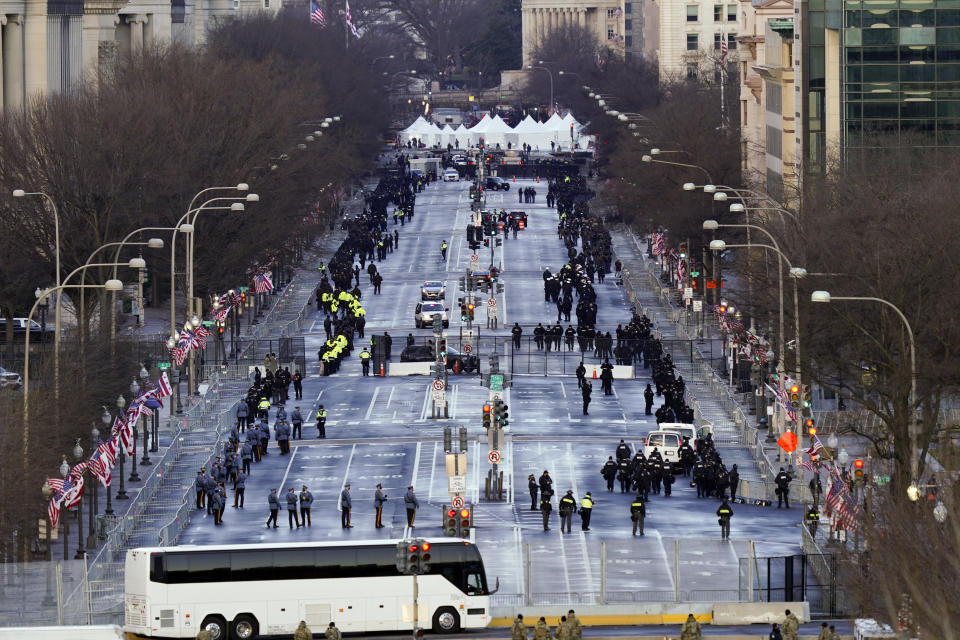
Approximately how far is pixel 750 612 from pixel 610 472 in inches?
618

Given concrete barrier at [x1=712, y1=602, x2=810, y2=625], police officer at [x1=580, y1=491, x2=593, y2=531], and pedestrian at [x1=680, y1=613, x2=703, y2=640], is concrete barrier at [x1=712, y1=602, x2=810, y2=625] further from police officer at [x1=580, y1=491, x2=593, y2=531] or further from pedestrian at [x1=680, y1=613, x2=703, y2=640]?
police officer at [x1=580, y1=491, x2=593, y2=531]

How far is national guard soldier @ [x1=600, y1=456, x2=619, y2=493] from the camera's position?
6675 cm

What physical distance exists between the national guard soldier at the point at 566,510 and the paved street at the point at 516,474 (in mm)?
337

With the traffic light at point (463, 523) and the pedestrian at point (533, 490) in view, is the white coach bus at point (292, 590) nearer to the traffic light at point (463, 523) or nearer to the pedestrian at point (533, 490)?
the traffic light at point (463, 523)

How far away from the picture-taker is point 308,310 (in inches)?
4338

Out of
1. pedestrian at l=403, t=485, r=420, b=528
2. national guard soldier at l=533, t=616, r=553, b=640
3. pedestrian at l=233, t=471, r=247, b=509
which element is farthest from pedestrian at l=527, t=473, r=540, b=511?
national guard soldier at l=533, t=616, r=553, b=640

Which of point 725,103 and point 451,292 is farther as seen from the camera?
point 725,103

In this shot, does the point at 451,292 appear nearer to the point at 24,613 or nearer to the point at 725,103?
the point at 725,103

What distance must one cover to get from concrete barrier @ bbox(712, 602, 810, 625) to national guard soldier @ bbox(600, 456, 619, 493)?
15.6 meters

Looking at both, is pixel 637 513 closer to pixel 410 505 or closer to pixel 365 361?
pixel 410 505

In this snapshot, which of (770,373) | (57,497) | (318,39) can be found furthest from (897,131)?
(318,39)

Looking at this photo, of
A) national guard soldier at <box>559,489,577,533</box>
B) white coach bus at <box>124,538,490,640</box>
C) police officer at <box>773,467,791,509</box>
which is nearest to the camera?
white coach bus at <box>124,538,490,640</box>

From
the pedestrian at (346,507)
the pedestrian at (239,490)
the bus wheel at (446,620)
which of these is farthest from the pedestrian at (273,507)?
the bus wheel at (446,620)

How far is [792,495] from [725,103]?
276 ft
